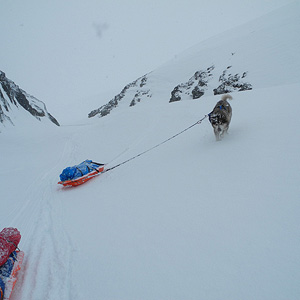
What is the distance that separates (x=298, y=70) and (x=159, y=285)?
20216mm

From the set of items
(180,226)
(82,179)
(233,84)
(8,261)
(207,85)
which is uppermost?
(207,85)

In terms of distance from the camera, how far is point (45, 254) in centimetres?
246

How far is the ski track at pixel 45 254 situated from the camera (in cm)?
191

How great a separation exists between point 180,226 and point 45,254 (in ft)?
6.35

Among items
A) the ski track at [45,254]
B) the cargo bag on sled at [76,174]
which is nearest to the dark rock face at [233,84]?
the cargo bag on sled at [76,174]

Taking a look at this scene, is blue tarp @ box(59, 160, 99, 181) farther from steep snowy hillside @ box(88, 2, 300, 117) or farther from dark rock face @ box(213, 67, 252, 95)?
steep snowy hillside @ box(88, 2, 300, 117)

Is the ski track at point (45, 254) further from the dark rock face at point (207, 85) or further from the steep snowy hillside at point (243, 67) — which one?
the steep snowy hillside at point (243, 67)

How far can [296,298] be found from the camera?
3.93 feet

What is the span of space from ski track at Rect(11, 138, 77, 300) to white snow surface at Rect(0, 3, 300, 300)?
1 centimetres

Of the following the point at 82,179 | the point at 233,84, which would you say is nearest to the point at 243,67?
the point at 233,84

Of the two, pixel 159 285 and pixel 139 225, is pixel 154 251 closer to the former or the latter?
pixel 159 285

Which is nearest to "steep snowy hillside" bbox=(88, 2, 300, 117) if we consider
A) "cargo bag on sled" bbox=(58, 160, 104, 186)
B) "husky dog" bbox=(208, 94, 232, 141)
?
"husky dog" bbox=(208, 94, 232, 141)

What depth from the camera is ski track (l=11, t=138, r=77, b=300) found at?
6.28 feet

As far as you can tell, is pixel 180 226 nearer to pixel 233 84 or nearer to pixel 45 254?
pixel 45 254
